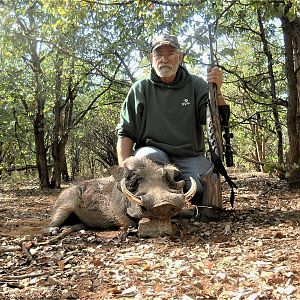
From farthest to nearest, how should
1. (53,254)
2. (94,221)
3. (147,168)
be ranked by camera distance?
(94,221) → (147,168) → (53,254)

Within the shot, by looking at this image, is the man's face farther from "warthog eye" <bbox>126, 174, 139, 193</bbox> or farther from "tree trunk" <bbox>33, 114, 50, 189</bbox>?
"tree trunk" <bbox>33, 114, 50, 189</bbox>

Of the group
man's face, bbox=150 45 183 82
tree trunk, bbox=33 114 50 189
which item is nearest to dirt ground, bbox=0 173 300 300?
man's face, bbox=150 45 183 82

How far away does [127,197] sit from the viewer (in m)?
3.56

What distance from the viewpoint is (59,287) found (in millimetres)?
2287

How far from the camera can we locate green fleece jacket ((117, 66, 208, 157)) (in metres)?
4.50

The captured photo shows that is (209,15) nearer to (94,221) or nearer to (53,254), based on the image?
(94,221)

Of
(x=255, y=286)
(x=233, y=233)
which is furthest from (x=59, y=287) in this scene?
(x=233, y=233)

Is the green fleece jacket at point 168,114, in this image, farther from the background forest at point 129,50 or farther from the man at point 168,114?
the background forest at point 129,50

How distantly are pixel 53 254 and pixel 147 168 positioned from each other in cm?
118

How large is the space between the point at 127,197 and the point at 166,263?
38.7 inches

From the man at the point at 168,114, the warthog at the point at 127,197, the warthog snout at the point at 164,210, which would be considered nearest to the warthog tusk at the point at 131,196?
the warthog at the point at 127,197

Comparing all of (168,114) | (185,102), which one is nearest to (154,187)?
(168,114)

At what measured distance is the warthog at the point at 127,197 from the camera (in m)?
3.36

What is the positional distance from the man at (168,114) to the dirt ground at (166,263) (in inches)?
32.9
